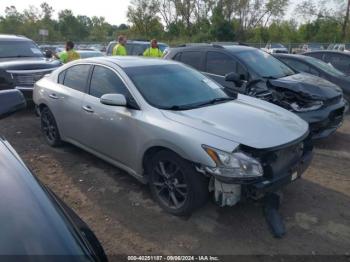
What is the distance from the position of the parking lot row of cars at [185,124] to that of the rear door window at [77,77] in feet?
0.06

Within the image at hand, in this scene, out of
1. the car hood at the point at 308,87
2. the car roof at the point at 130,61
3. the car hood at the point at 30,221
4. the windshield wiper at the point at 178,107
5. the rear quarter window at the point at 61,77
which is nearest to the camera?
the car hood at the point at 30,221

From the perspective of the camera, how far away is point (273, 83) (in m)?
6.17

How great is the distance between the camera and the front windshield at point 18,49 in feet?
29.9

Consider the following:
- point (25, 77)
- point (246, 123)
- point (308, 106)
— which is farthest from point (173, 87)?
point (25, 77)

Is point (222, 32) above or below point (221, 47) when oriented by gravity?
below

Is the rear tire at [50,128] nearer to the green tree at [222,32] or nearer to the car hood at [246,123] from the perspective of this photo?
the car hood at [246,123]

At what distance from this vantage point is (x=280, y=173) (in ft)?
11.6

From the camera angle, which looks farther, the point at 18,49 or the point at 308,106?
the point at 18,49

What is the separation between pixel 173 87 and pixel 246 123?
1.11 meters

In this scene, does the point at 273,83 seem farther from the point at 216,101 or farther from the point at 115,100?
the point at 115,100

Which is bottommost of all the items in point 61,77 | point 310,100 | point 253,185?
point 253,185

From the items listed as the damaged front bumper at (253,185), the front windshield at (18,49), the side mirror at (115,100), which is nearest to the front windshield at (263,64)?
the damaged front bumper at (253,185)

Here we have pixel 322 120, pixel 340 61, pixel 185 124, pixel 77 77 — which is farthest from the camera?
pixel 340 61

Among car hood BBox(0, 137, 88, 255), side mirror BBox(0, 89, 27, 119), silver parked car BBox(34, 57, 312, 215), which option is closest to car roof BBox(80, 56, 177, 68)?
silver parked car BBox(34, 57, 312, 215)
